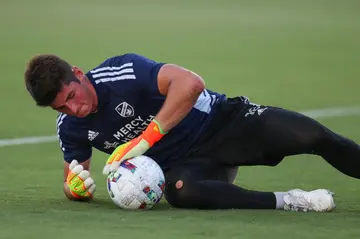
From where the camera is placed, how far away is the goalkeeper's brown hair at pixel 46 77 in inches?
297

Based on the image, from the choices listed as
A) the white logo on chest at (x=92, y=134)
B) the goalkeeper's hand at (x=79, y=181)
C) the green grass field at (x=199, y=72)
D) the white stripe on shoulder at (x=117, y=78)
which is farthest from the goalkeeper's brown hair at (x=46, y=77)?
the green grass field at (x=199, y=72)

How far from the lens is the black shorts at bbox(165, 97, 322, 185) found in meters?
7.86

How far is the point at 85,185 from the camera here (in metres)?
8.05

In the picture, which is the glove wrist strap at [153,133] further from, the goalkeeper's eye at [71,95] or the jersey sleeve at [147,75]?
the goalkeeper's eye at [71,95]

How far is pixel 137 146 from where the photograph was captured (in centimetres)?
758

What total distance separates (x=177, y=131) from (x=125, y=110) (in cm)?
47

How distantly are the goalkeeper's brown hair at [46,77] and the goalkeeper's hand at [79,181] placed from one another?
68cm

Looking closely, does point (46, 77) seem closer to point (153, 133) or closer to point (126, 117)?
point (126, 117)

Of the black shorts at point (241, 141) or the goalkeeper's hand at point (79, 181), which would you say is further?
the goalkeeper's hand at point (79, 181)

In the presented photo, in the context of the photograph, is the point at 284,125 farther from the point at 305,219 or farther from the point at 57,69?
the point at 57,69

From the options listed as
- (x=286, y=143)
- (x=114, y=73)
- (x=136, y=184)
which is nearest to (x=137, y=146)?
(x=136, y=184)

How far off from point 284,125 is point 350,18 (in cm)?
2346

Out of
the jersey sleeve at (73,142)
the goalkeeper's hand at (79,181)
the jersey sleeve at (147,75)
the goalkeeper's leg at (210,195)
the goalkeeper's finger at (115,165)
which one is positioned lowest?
the goalkeeper's hand at (79,181)

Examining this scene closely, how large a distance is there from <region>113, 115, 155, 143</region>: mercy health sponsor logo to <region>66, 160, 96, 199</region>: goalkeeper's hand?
14.8 inches
